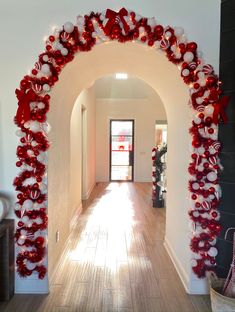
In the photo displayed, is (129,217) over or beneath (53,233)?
beneath

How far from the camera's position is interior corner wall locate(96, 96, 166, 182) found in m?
9.59

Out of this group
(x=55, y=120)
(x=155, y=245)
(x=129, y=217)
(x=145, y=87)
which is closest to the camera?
(x=55, y=120)

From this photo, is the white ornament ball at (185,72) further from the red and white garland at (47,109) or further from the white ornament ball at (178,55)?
the white ornament ball at (178,55)

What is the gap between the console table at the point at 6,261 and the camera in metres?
2.41

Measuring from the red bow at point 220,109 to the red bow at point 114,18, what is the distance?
3.17ft

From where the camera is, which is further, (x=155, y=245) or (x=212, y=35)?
(x=155, y=245)

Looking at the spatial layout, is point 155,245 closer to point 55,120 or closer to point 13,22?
point 55,120

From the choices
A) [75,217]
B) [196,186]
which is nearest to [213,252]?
[196,186]

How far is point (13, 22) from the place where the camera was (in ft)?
8.06

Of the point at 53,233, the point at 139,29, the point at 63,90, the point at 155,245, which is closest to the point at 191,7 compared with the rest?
the point at 139,29

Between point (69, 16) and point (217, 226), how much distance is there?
7.23ft

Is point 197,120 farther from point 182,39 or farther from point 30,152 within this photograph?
point 30,152

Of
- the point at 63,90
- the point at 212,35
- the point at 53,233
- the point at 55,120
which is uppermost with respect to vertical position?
the point at 212,35

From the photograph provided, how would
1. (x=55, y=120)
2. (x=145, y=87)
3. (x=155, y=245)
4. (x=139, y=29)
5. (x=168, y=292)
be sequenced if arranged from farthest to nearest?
(x=145, y=87) < (x=155, y=245) < (x=55, y=120) < (x=168, y=292) < (x=139, y=29)
